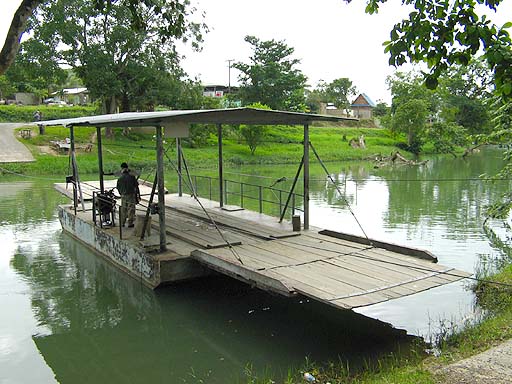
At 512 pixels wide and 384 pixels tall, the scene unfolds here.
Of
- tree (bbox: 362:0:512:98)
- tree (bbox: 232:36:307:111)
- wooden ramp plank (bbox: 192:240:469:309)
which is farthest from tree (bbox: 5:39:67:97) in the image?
tree (bbox: 362:0:512:98)

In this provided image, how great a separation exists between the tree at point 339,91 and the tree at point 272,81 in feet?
96.5

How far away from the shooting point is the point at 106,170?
29625 millimetres

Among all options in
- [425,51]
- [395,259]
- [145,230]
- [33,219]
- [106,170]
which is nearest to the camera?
[425,51]

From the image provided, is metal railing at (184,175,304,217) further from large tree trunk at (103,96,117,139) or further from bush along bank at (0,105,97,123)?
bush along bank at (0,105,97,123)

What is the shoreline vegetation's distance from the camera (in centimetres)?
562

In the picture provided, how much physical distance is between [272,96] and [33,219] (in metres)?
35.4

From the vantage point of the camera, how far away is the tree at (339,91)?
79.4m

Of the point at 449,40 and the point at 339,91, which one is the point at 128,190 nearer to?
the point at 449,40

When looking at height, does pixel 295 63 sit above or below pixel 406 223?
above

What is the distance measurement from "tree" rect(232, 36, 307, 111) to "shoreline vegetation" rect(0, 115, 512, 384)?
9.70ft

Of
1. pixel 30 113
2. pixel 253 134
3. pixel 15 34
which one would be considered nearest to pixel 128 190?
pixel 15 34

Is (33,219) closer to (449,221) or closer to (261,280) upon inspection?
(261,280)

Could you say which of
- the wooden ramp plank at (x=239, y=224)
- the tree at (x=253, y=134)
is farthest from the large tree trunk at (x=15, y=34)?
the tree at (x=253, y=134)

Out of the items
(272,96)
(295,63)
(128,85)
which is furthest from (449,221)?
(295,63)
